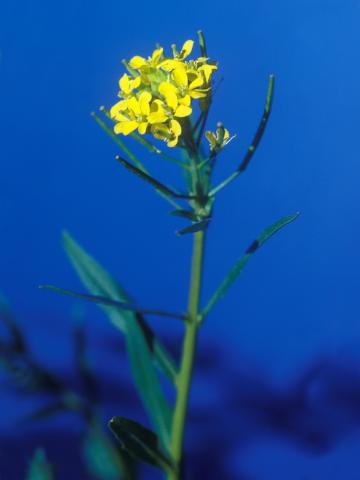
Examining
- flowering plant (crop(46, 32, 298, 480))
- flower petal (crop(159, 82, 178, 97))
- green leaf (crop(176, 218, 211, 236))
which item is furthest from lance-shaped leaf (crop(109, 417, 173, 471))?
flower petal (crop(159, 82, 178, 97))

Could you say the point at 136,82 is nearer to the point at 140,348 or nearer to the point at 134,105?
the point at 134,105

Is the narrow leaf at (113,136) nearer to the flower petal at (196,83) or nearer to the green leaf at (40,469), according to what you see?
the flower petal at (196,83)

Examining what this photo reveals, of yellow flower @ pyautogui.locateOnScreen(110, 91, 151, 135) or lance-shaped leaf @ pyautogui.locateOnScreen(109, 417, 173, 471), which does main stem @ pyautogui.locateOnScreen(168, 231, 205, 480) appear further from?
yellow flower @ pyautogui.locateOnScreen(110, 91, 151, 135)

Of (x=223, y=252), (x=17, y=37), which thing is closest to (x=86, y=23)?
(x=17, y=37)

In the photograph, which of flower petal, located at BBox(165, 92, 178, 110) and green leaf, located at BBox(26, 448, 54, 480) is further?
green leaf, located at BBox(26, 448, 54, 480)

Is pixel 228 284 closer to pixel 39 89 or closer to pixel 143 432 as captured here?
pixel 143 432

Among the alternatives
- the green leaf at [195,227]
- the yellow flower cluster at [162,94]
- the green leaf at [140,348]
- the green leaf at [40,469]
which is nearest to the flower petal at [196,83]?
the yellow flower cluster at [162,94]
